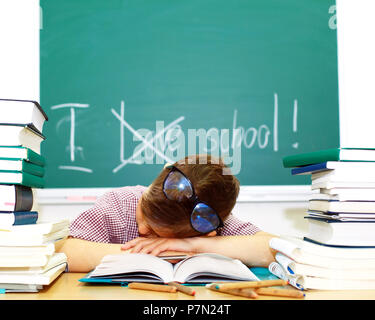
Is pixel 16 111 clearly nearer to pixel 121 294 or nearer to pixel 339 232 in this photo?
pixel 121 294

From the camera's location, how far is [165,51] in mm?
1717

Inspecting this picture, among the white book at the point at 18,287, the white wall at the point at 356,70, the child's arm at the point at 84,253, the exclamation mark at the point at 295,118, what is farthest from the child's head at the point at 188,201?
the white wall at the point at 356,70

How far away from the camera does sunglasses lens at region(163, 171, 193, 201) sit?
0.94 meters

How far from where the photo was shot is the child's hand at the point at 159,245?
96cm

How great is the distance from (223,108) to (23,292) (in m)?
1.23

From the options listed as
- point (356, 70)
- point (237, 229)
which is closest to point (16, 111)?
point (237, 229)

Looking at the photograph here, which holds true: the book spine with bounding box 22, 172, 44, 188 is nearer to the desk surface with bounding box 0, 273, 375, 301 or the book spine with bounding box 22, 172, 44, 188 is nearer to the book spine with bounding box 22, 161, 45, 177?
the book spine with bounding box 22, 161, 45, 177

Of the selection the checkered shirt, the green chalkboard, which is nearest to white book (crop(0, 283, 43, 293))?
the checkered shirt

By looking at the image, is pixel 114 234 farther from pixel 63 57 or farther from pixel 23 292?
pixel 63 57

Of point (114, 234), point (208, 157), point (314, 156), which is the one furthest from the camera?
point (114, 234)

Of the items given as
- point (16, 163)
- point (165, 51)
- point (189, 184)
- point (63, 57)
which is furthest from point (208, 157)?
point (63, 57)

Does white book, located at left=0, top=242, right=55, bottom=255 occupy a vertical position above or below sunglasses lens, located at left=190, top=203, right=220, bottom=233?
below

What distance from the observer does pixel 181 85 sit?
5.63 feet

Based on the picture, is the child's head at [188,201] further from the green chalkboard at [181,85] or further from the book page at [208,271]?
the green chalkboard at [181,85]
